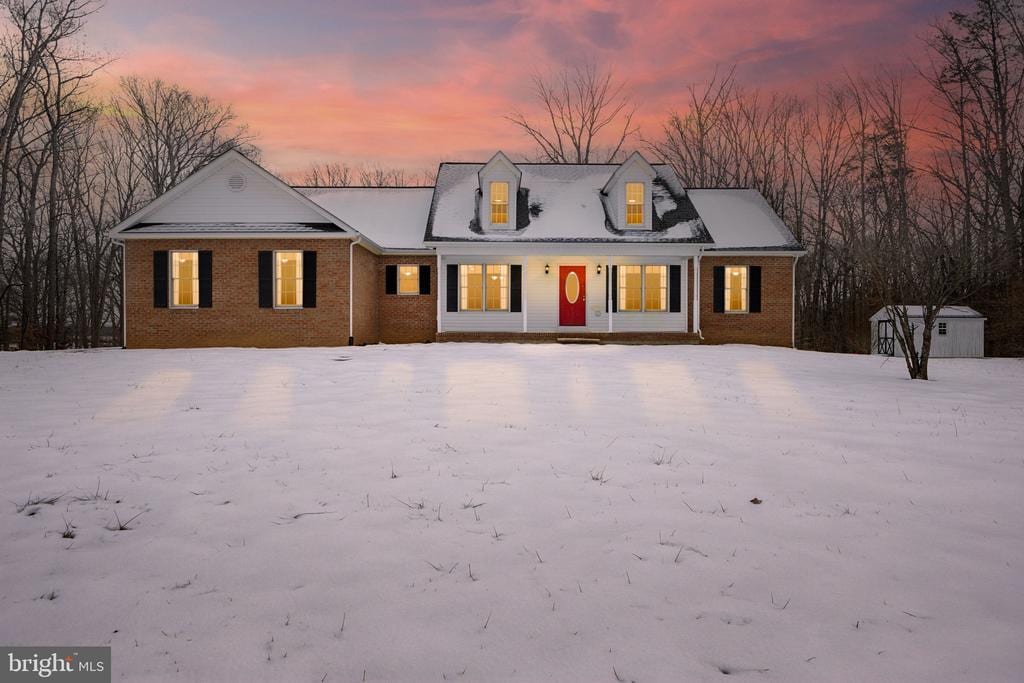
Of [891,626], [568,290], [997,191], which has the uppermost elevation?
[997,191]

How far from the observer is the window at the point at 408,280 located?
18953 mm

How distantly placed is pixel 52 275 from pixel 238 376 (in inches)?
661

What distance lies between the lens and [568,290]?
18.5 m

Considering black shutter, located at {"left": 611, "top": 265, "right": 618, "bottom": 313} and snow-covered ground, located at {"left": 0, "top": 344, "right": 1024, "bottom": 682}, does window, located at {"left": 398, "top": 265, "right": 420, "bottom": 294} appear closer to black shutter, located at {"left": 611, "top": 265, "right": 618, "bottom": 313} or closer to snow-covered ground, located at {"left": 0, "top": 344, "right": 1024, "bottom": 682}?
black shutter, located at {"left": 611, "top": 265, "right": 618, "bottom": 313}

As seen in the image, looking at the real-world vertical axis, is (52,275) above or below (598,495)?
above

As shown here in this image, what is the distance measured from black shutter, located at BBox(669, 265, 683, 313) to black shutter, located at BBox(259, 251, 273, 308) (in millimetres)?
12296

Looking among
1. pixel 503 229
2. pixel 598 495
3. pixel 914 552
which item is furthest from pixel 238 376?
pixel 503 229

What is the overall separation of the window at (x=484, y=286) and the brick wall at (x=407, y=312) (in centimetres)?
113

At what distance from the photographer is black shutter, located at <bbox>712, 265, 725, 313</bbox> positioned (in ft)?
62.0

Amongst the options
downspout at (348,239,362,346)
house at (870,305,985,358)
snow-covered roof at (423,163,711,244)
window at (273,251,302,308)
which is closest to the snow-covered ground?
downspout at (348,239,362,346)

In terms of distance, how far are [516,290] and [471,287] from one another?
4.97ft

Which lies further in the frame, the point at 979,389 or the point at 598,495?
the point at 979,389

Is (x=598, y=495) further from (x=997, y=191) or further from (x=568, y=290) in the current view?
(x=997, y=191)

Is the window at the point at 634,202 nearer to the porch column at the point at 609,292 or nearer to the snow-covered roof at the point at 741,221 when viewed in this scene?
the porch column at the point at 609,292
